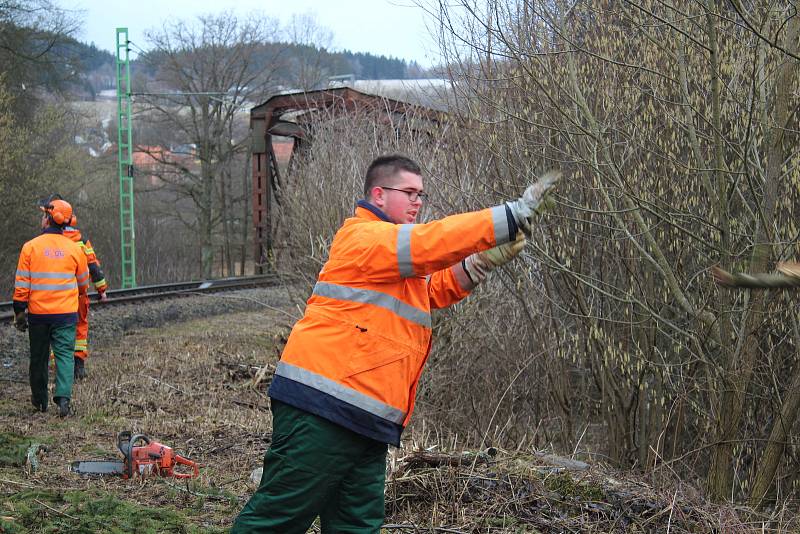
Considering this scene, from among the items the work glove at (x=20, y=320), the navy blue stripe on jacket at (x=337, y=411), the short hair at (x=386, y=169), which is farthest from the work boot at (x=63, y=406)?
the short hair at (x=386, y=169)

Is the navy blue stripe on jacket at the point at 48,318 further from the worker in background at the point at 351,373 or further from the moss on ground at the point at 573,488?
the worker in background at the point at 351,373

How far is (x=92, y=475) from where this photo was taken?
6.19 metres

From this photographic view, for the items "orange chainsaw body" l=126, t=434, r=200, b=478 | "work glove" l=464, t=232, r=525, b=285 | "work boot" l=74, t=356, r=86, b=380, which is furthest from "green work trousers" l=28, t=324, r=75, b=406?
"work glove" l=464, t=232, r=525, b=285

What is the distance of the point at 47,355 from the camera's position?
8.64 m

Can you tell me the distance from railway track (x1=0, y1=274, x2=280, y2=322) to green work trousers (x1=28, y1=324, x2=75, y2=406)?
→ 6107 mm

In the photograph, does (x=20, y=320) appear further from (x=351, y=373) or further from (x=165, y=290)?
(x=165, y=290)

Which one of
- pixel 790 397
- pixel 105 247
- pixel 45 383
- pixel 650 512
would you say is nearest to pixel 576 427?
pixel 790 397

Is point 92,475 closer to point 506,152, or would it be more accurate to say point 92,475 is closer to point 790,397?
point 506,152

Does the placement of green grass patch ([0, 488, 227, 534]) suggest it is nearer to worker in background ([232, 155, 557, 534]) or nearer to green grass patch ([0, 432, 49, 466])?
green grass patch ([0, 432, 49, 466])

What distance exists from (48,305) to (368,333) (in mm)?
5959

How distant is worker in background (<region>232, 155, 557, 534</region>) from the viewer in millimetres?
3529

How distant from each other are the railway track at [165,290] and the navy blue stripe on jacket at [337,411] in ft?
39.4

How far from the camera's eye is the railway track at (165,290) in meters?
16.9

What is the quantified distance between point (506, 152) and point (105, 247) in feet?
92.4
